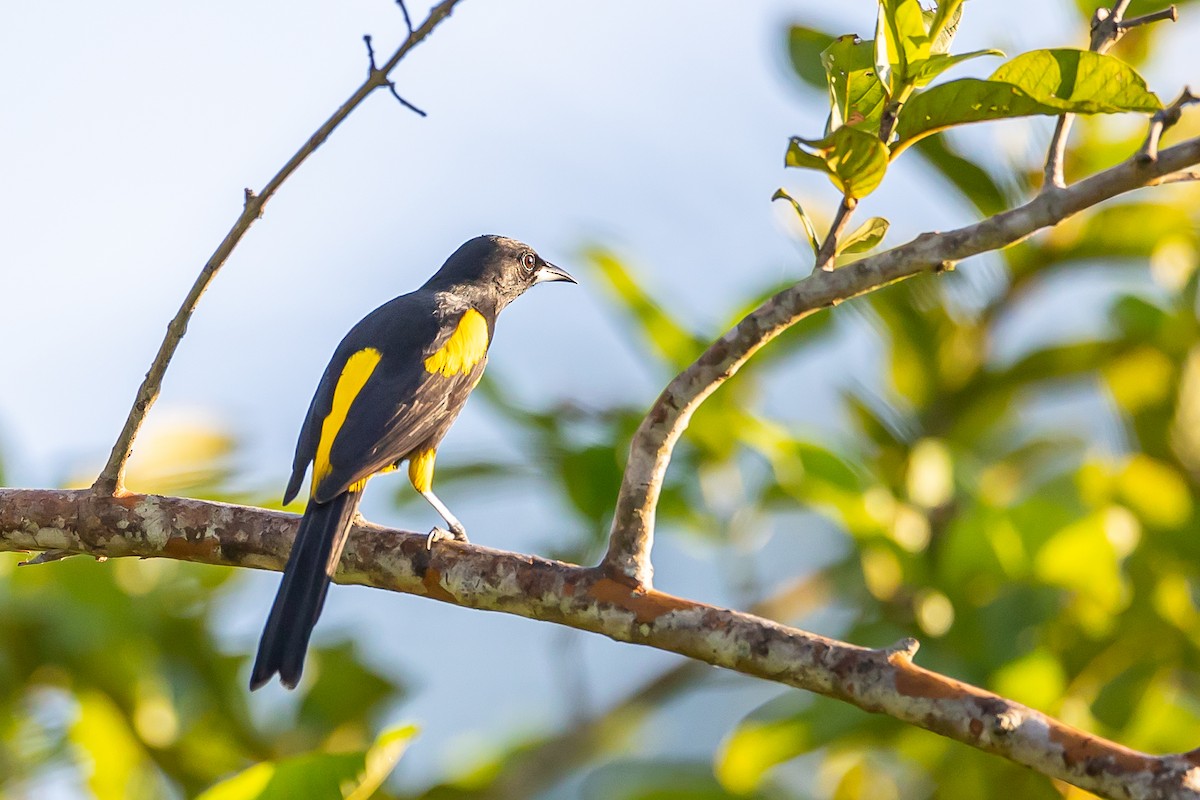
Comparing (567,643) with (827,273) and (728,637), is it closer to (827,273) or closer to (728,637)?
(728,637)

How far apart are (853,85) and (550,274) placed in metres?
2.92

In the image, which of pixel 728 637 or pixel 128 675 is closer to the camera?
pixel 728 637

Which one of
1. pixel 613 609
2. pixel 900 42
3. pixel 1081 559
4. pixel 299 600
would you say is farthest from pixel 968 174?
pixel 299 600

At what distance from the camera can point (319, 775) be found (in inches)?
112

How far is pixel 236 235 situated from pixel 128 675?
2549mm

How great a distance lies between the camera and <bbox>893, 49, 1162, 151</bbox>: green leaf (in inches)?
94.0

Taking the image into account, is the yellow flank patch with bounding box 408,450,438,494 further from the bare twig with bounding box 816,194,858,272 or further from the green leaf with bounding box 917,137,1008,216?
the green leaf with bounding box 917,137,1008,216

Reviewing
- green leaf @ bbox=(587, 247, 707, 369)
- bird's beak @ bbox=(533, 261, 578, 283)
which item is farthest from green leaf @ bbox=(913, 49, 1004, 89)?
bird's beak @ bbox=(533, 261, 578, 283)

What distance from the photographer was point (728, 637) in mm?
2646

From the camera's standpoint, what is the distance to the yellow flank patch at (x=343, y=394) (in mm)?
3797

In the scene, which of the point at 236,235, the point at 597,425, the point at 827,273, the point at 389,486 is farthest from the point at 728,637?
the point at 389,486

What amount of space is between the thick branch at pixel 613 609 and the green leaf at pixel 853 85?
1068mm

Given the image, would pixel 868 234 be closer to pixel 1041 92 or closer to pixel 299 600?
pixel 1041 92

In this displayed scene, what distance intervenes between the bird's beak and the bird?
42cm
